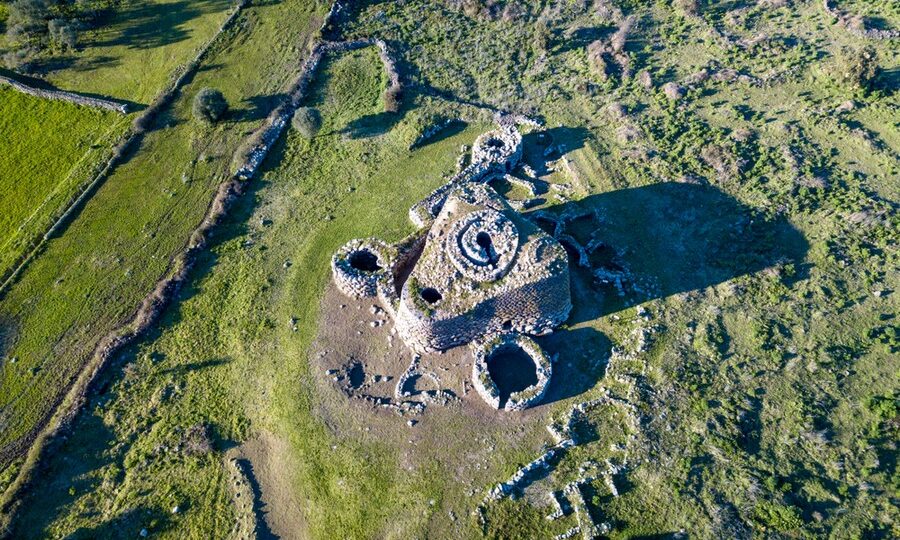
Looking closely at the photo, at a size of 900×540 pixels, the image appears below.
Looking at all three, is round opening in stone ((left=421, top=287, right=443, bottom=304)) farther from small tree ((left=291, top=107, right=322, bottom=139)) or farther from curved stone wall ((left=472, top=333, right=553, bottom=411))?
small tree ((left=291, top=107, right=322, bottom=139))

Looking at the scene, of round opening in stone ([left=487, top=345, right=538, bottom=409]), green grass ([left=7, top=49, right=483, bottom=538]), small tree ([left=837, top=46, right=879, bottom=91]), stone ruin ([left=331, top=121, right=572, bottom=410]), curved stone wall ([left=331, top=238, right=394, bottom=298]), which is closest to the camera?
green grass ([left=7, top=49, right=483, bottom=538])

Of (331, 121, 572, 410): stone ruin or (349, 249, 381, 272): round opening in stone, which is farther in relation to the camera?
(349, 249, 381, 272): round opening in stone

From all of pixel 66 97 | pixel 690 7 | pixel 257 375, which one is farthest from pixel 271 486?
pixel 690 7

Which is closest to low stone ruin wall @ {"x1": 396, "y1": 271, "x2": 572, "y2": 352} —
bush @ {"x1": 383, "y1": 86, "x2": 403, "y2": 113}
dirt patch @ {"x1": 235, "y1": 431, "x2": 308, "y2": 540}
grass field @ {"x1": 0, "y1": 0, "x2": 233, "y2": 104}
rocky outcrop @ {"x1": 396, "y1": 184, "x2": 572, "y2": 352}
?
rocky outcrop @ {"x1": 396, "y1": 184, "x2": 572, "y2": 352}

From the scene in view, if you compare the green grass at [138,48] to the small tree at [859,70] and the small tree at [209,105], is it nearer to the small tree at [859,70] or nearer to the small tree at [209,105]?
the small tree at [209,105]

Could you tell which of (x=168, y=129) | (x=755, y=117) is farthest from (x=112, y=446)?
(x=755, y=117)

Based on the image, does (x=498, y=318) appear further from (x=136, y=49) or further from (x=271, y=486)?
(x=136, y=49)

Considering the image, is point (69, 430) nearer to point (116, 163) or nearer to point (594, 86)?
point (116, 163)
